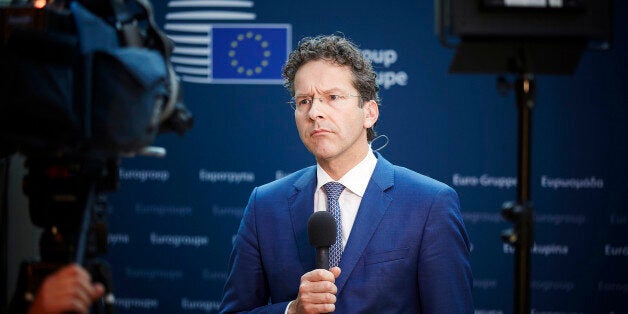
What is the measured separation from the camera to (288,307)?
6.68ft

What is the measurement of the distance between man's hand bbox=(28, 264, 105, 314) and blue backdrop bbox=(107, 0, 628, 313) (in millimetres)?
2711

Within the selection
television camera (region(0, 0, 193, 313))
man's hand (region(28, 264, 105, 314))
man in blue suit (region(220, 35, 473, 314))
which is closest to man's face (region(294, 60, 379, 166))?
man in blue suit (region(220, 35, 473, 314))

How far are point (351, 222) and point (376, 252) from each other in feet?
0.42

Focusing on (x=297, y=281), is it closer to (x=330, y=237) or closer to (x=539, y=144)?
(x=330, y=237)

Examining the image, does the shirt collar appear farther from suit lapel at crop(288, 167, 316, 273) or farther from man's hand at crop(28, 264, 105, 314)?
man's hand at crop(28, 264, 105, 314)

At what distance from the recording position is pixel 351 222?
2.17m

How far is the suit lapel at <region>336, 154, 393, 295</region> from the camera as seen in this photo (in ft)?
6.82

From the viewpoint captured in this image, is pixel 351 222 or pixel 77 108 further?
pixel 351 222

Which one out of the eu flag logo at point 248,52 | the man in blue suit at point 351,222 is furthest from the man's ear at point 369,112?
the eu flag logo at point 248,52

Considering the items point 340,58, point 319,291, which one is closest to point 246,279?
point 319,291

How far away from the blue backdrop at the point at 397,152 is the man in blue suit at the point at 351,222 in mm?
1685

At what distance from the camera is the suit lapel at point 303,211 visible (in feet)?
7.09

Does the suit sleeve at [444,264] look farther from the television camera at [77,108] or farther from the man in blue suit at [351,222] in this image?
the television camera at [77,108]

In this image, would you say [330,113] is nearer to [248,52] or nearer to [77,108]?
[77,108]
